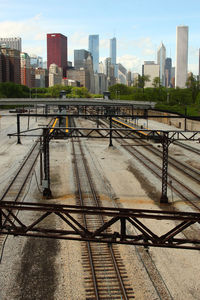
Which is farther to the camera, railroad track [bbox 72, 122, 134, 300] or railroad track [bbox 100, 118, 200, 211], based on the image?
railroad track [bbox 100, 118, 200, 211]

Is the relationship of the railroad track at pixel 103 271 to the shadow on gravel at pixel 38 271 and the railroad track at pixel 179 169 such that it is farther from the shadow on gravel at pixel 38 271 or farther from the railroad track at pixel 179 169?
the railroad track at pixel 179 169

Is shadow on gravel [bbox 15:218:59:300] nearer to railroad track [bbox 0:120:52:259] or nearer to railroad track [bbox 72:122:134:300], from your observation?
railroad track [bbox 72:122:134:300]

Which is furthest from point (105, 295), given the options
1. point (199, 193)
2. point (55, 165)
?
point (55, 165)

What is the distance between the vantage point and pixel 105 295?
1176 centimetres

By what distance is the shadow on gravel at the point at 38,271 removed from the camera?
11883mm

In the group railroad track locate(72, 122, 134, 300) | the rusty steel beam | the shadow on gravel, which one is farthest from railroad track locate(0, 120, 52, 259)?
the rusty steel beam

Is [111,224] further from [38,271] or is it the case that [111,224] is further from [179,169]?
[179,169]

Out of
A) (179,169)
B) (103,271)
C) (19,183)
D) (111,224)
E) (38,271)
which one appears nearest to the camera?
(111,224)

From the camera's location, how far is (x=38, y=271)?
13219mm

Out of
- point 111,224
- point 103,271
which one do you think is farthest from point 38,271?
point 111,224

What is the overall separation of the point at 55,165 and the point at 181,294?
23.3 meters

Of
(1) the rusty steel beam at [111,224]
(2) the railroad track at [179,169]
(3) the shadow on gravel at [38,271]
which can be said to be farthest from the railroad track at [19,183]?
(2) the railroad track at [179,169]

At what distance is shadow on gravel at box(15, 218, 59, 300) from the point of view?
468 inches

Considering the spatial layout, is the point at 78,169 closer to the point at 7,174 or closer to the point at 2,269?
the point at 7,174
